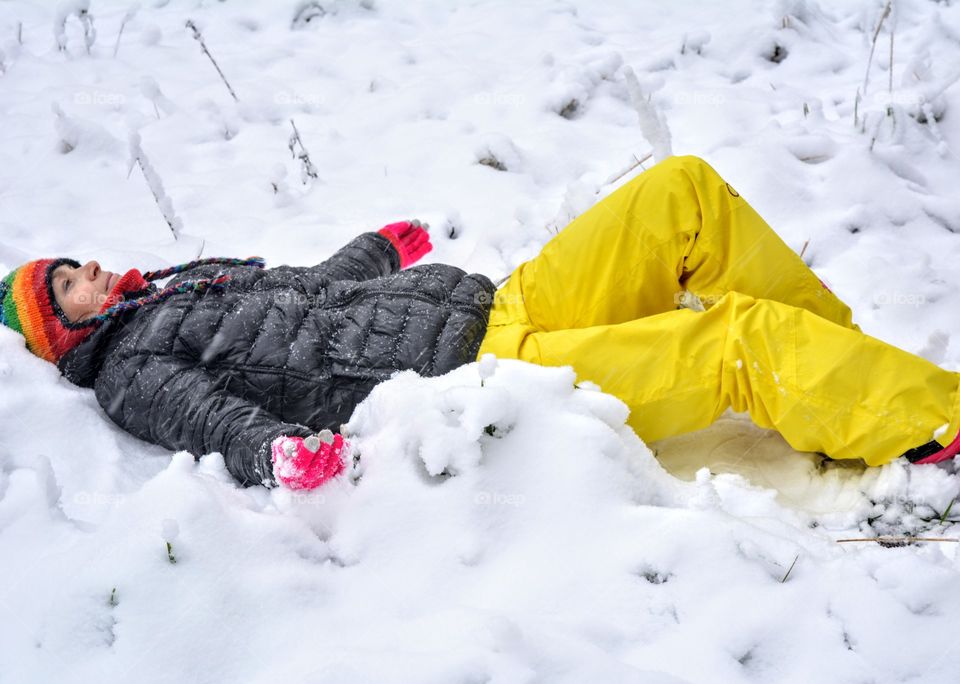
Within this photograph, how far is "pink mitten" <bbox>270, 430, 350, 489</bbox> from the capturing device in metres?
1.53

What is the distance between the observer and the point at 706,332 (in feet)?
6.16

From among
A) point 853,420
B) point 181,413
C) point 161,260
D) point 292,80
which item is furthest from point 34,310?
point 292,80

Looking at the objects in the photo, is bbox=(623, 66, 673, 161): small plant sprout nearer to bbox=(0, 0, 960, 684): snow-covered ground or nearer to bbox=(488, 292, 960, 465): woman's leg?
bbox=(0, 0, 960, 684): snow-covered ground

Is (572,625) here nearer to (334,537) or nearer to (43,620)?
(334,537)

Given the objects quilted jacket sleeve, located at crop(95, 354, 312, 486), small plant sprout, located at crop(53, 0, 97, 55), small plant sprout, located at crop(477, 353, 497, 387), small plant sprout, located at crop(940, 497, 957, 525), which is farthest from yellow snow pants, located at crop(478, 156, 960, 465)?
small plant sprout, located at crop(53, 0, 97, 55)

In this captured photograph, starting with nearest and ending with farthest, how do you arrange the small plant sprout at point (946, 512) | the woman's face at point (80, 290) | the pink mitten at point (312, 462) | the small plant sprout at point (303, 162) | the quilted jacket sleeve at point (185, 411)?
the pink mitten at point (312, 462) → the small plant sprout at point (946, 512) → the quilted jacket sleeve at point (185, 411) → the woman's face at point (80, 290) → the small plant sprout at point (303, 162)

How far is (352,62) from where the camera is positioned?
4.57 metres

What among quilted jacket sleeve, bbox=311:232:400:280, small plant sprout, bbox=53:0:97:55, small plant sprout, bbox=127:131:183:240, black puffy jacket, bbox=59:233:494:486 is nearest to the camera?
black puffy jacket, bbox=59:233:494:486

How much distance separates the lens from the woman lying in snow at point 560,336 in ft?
5.69

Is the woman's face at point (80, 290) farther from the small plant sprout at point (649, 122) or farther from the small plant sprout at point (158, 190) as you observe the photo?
the small plant sprout at point (649, 122)

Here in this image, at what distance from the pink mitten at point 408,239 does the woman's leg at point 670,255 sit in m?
0.85

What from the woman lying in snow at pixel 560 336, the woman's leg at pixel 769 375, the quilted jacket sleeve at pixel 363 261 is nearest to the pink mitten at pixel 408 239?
the quilted jacket sleeve at pixel 363 261

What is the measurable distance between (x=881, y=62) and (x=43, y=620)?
459 cm

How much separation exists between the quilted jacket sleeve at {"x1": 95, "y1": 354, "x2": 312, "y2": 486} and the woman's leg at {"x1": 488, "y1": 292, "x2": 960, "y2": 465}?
2.59 feet
